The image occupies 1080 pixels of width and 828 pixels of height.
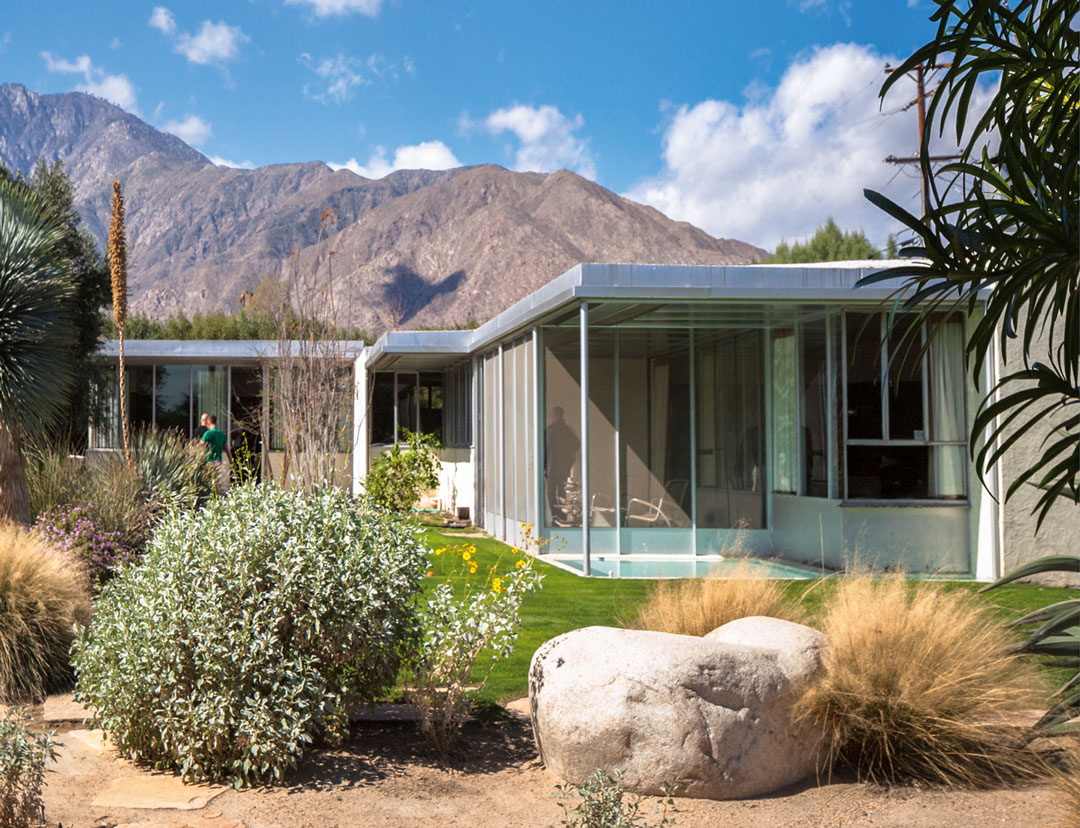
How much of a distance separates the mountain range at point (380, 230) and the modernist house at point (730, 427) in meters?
67.9

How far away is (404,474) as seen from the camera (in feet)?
55.5

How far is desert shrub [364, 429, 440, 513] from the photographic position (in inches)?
655

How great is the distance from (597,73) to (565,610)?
333 feet

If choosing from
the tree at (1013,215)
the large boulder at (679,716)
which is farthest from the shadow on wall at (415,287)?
the tree at (1013,215)

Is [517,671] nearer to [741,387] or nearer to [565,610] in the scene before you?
[565,610]

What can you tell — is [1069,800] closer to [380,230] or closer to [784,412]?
[784,412]

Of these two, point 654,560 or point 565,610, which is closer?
point 565,610

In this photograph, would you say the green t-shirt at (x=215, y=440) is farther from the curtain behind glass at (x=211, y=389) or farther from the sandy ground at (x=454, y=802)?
the curtain behind glass at (x=211, y=389)

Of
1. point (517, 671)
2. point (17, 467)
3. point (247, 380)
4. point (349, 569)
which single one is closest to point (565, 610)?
point (517, 671)

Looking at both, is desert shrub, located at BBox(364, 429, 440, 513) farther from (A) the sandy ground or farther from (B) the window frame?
(A) the sandy ground

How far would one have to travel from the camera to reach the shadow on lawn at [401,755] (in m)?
4.56

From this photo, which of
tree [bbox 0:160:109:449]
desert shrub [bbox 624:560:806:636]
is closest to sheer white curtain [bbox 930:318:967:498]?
desert shrub [bbox 624:560:806:636]

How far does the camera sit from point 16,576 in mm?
5898

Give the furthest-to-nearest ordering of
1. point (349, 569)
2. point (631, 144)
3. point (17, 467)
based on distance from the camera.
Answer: point (631, 144), point (17, 467), point (349, 569)
